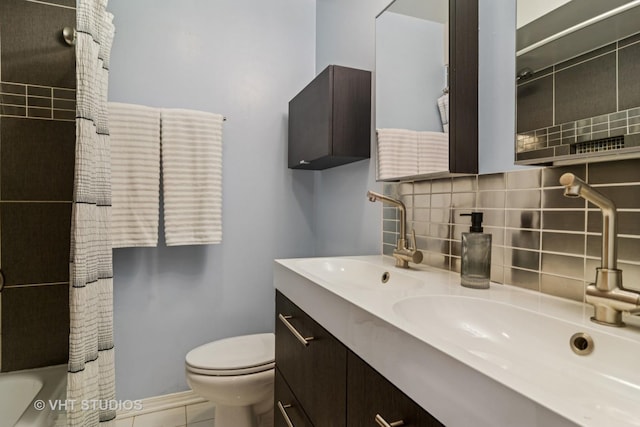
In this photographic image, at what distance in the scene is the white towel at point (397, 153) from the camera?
121 centimetres

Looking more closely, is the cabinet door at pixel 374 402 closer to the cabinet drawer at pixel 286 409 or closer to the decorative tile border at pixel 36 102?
the cabinet drawer at pixel 286 409

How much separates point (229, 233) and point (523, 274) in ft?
4.96

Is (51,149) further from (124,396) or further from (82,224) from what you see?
(124,396)

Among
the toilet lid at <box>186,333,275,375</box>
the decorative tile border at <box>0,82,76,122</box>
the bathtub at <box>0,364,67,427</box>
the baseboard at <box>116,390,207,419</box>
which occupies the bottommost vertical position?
the baseboard at <box>116,390,207,419</box>

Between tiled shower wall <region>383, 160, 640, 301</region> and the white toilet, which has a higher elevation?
tiled shower wall <region>383, 160, 640, 301</region>

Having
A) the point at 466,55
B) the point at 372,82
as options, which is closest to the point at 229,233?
the point at 372,82

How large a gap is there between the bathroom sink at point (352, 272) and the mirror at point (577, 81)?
54cm

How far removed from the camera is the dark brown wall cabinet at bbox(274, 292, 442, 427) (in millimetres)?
580

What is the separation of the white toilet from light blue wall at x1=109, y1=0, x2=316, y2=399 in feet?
1.30

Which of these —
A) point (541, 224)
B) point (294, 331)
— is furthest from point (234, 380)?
point (541, 224)

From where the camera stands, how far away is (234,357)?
1497 mm

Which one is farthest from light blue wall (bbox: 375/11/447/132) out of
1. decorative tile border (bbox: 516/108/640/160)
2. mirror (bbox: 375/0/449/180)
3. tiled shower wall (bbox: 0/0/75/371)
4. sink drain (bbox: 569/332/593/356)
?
tiled shower wall (bbox: 0/0/75/371)

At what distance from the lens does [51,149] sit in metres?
1.49

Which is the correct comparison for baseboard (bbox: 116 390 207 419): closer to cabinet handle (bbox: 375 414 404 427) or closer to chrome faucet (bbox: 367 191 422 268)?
chrome faucet (bbox: 367 191 422 268)
